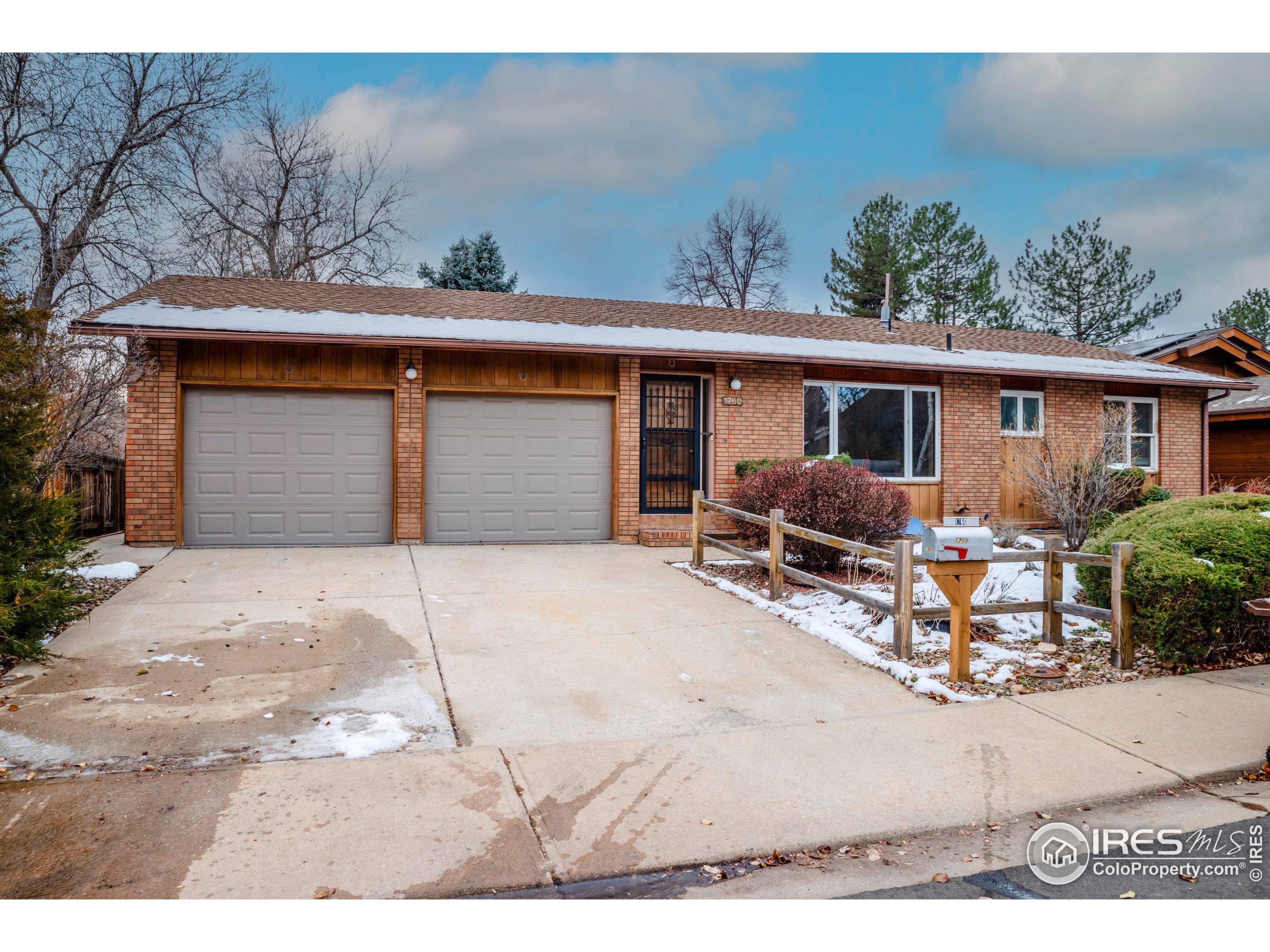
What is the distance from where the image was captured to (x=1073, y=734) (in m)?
4.29

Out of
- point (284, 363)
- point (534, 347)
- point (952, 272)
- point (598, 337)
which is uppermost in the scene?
point (952, 272)

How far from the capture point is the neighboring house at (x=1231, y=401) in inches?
724

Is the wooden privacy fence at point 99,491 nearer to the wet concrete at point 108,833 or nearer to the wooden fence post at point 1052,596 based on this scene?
the wet concrete at point 108,833

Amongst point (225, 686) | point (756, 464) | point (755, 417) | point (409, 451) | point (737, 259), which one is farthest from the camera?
point (737, 259)

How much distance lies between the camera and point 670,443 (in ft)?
39.0

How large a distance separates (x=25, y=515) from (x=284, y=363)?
5484 mm

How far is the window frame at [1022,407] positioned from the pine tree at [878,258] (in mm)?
15297

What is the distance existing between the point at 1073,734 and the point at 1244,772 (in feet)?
2.50

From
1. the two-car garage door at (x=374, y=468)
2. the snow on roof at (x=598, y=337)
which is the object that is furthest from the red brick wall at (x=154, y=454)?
the snow on roof at (x=598, y=337)

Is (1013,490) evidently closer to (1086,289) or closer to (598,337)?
(598,337)

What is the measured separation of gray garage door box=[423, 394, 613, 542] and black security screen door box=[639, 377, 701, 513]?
1.96 ft

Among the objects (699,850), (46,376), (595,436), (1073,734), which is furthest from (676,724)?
(46,376)

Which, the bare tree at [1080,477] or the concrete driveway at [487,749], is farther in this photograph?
the bare tree at [1080,477]

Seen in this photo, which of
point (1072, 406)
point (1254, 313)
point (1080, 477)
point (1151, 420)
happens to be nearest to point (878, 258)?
point (1151, 420)
